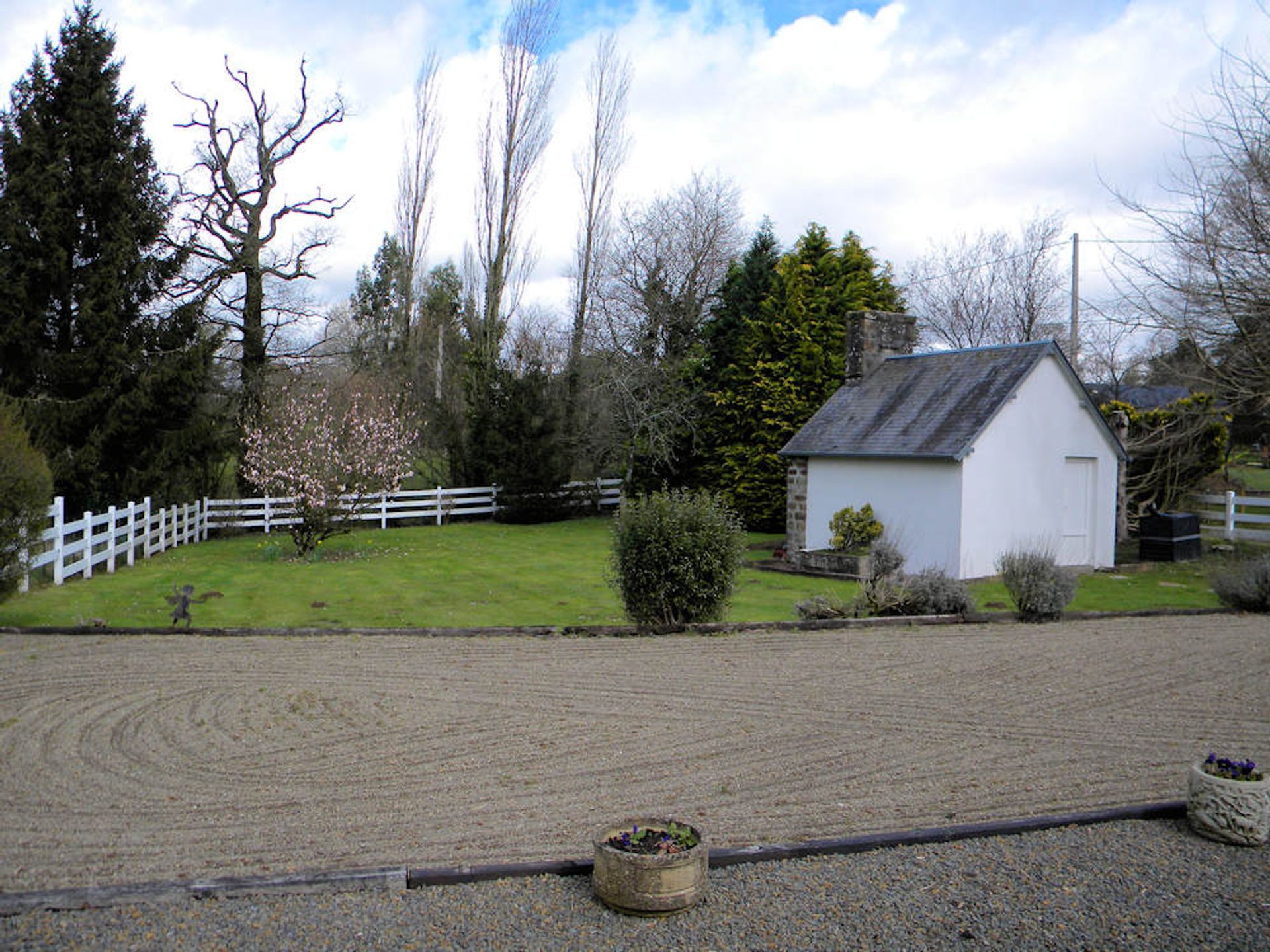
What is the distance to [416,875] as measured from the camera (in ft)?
14.4

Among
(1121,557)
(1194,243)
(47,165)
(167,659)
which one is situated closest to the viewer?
(167,659)

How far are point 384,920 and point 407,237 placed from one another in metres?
28.9

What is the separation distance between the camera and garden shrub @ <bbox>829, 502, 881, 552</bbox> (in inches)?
695

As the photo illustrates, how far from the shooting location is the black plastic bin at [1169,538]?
19.1 m

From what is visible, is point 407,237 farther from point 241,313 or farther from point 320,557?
point 320,557

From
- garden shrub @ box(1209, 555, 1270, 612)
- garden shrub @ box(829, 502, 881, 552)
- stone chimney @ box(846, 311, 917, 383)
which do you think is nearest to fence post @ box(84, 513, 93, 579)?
garden shrub @ box(829, 502, 881, 552)

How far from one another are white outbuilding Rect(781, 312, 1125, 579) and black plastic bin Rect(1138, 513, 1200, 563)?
143cm

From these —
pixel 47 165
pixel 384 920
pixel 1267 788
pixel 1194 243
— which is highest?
pixel 47 165

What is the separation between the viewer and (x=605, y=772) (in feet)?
19.7

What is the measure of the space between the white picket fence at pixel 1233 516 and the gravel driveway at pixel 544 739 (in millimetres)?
12793

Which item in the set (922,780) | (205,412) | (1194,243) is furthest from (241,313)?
(922,780)

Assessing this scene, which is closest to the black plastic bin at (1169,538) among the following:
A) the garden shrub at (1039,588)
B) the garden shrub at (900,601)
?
the garden shrub at (1039,588)

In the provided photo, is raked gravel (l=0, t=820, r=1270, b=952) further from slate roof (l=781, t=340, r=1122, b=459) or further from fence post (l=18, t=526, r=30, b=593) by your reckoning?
slate roof (l=781, t=340, r=1122, b=459)

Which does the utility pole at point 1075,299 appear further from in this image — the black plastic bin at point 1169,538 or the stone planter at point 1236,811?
the stone planter at point 1236,811
